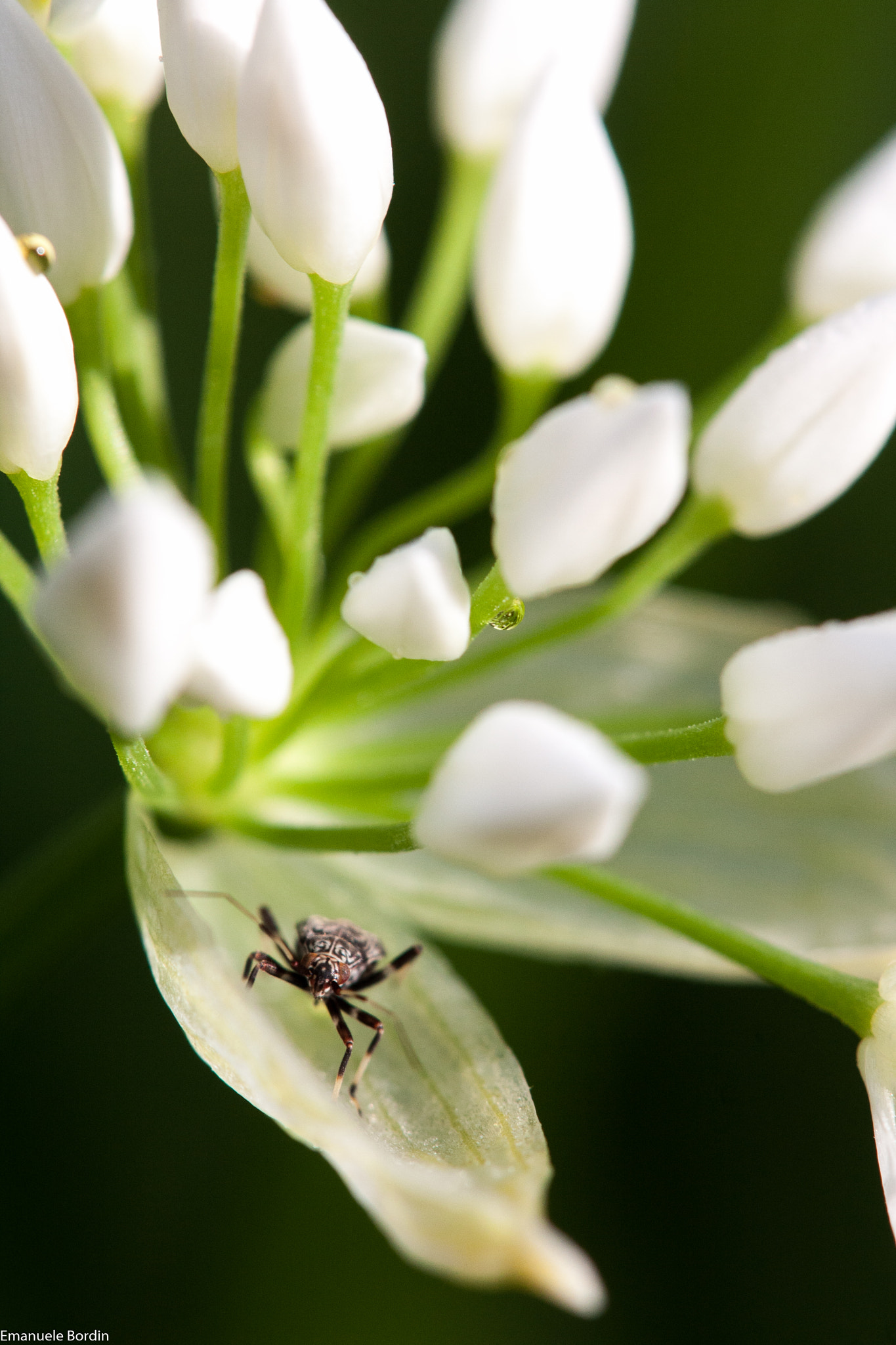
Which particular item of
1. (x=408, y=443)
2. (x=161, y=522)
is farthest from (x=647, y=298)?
(x=161, y=522)

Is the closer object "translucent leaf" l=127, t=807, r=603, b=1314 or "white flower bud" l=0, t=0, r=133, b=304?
"translucent leaf" l=127, t=807, r=603, b=1314

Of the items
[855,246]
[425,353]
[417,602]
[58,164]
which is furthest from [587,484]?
[855,246]

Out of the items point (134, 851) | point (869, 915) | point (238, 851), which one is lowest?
point (869, 915)

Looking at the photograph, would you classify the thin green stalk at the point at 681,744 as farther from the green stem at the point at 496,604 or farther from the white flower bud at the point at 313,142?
the white flower bud at the point at 313,142

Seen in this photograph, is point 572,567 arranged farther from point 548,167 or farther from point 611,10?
point 611,10

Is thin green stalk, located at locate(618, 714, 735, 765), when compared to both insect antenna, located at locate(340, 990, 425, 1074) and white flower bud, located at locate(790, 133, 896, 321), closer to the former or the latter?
insect antenna, located at locate(340, 990, 425, 1074)

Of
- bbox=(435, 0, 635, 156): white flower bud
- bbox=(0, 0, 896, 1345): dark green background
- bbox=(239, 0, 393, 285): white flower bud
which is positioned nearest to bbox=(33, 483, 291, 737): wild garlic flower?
bbox=(239, 0, 393, 285): white flower bud
